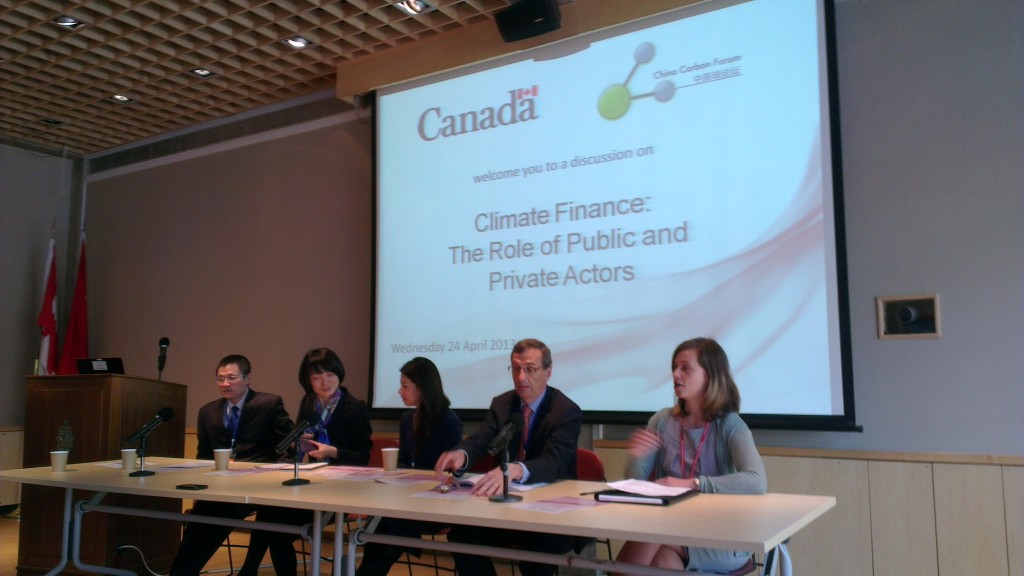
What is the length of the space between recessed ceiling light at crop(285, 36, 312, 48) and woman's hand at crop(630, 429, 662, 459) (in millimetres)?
3898

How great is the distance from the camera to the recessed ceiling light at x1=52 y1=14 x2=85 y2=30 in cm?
521

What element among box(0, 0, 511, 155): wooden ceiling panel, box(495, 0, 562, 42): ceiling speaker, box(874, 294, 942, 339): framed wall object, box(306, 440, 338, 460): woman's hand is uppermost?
box(0, 0, 511, 155): wooden ceiling panel

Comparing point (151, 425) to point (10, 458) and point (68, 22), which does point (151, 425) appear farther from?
point (10, 458)

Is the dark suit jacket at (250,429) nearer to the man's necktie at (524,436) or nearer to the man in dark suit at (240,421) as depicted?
the man in dark suit at (240,421)

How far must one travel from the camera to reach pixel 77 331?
7.62 meters

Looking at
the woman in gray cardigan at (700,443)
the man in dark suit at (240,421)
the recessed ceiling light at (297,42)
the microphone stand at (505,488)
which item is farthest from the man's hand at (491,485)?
the recessed ceiling light at (297,42)

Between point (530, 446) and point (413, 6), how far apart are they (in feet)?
10.4

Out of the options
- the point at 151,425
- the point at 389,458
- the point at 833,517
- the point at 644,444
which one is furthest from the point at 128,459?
the point at 833,517

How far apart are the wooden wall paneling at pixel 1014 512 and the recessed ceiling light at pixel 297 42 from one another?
4.91 meters

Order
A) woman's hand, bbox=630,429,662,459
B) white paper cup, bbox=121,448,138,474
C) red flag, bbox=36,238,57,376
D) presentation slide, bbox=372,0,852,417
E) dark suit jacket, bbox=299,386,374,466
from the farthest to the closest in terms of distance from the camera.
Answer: red flag, bbox=36,238,57,376 < dark suit jacket, bbox=299,386,374,466 < presentation slide, bbox=372,0,852,417 < white paper cup, bbox=121,448,138,474 < woman's hand, bbox=630,429,662,459

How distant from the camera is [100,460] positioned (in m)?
4.68

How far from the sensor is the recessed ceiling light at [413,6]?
5102mm

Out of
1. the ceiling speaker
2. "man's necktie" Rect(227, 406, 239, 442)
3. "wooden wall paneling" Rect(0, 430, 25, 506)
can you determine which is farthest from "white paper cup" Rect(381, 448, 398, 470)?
"wooden wall paneling" Rect(0, 430, 25, 506)

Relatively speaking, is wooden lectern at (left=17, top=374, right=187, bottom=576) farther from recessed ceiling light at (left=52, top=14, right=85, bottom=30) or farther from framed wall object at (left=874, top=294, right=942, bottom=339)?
framed wall object at (left=874, top=294, right=942, bottom=339)
